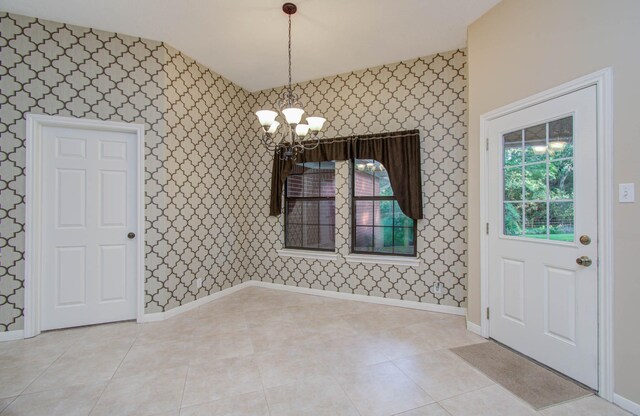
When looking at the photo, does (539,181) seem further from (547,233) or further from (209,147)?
(209,147)

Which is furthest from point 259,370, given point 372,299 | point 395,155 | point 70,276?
point 395,155

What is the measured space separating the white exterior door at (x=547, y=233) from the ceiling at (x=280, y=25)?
1.26 m

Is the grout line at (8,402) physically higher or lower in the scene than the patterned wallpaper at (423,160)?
lower

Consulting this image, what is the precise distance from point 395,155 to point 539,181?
159cm

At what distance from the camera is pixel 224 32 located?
123 inches

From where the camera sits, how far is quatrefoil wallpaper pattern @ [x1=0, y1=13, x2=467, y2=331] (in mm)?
2826

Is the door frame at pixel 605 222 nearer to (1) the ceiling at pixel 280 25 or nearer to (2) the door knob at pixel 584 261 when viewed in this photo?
(2) the door knob at pixel 584 261

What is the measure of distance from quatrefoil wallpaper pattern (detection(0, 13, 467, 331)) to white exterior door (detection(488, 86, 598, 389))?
2.30 ft

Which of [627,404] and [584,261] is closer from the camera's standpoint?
[627,404]

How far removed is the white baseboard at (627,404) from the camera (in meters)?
1.75

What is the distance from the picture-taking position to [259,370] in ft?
7.41

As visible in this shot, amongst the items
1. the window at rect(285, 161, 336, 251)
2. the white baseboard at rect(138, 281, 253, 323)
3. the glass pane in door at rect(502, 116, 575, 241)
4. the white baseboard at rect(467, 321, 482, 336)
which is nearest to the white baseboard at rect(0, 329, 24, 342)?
the white baseboard at rect(138, 281, 253, 323)

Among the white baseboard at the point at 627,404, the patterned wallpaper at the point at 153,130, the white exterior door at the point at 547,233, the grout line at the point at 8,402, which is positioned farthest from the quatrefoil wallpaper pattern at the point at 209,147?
the white baseboard at the point at 627,404

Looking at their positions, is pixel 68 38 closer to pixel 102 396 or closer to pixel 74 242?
pixel 74 242
